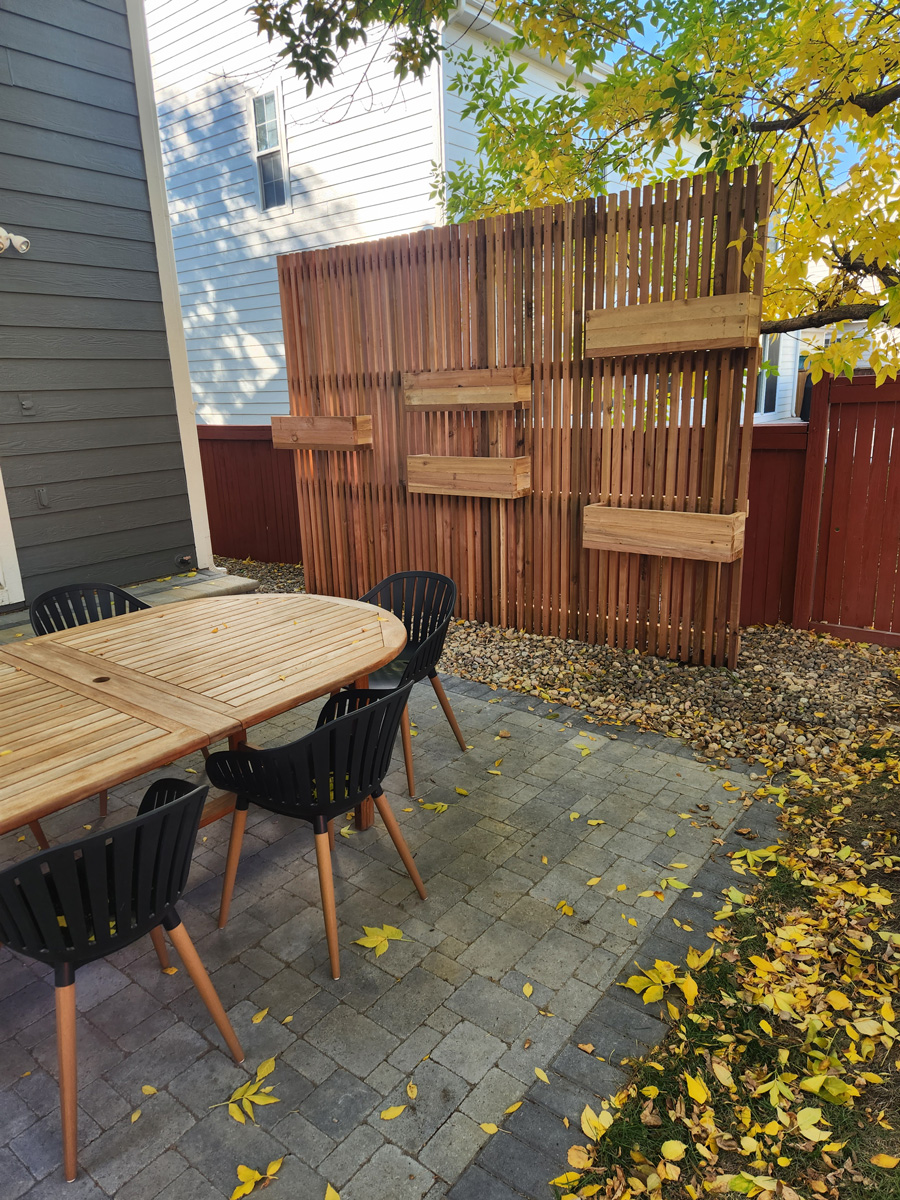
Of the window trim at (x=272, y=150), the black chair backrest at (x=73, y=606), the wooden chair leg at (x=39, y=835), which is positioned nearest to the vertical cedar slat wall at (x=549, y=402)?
the black chair backrest at (x=73, y=606)

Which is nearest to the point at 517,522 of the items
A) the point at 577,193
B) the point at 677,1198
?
the point at 577,193

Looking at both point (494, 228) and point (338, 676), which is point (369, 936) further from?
point (494, 228)

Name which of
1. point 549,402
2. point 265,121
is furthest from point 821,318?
point 265,121

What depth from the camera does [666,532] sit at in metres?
4.76

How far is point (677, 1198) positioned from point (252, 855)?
2.02 meters

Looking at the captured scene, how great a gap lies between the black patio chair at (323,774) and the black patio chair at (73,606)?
1329mm

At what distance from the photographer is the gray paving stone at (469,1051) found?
84.8 inches

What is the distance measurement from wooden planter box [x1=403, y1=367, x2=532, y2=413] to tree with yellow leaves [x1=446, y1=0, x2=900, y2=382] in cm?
167

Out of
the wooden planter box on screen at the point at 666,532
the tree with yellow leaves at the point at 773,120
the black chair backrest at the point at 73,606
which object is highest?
the tree with yellow leaves at the point at 773,120

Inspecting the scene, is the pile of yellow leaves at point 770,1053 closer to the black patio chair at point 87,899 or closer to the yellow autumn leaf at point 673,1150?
the yellow autumn leaf at point 673,1150

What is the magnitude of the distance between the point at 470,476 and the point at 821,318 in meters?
2.59

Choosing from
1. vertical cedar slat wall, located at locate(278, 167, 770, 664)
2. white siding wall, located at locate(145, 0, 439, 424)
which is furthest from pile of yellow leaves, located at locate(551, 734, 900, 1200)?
white siding wall, located at locate(145, 0, 439, 424)

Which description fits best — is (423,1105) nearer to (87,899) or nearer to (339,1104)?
(339,1104)

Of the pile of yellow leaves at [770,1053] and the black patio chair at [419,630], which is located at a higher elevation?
the black patio chair at [419,630]
